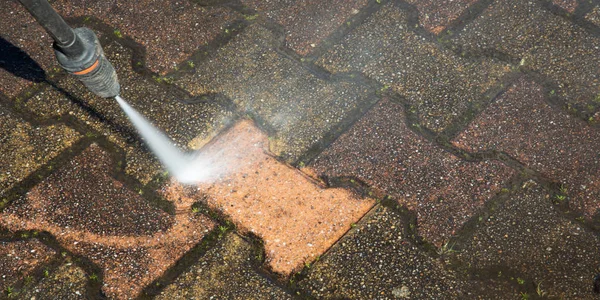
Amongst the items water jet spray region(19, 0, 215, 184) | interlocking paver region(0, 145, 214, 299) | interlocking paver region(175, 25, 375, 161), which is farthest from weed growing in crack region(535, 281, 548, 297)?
water jet spray region(19, 0, 215, 184)

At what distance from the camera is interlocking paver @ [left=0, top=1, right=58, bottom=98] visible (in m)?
6.23

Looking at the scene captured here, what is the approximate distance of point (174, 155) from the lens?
5.62m

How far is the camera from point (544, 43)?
241 inches

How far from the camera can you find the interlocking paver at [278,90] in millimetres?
5714

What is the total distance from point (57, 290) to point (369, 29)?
3.42 meters

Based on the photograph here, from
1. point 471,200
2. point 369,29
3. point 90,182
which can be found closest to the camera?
point 471,200

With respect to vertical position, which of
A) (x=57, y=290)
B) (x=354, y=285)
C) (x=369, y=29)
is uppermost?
(x=369, y=29)

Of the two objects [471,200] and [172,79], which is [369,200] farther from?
[172,79]

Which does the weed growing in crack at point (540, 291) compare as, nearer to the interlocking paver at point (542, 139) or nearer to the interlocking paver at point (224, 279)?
the interlocking paver at point (542, 139)

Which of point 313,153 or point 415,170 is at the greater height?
point 415,170

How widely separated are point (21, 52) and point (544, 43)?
4.63 meters

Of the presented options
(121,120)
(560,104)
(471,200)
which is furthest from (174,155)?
(560,104)

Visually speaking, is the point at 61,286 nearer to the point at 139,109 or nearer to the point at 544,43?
the point at 139,109

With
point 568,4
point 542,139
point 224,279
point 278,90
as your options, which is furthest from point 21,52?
point 568,4
